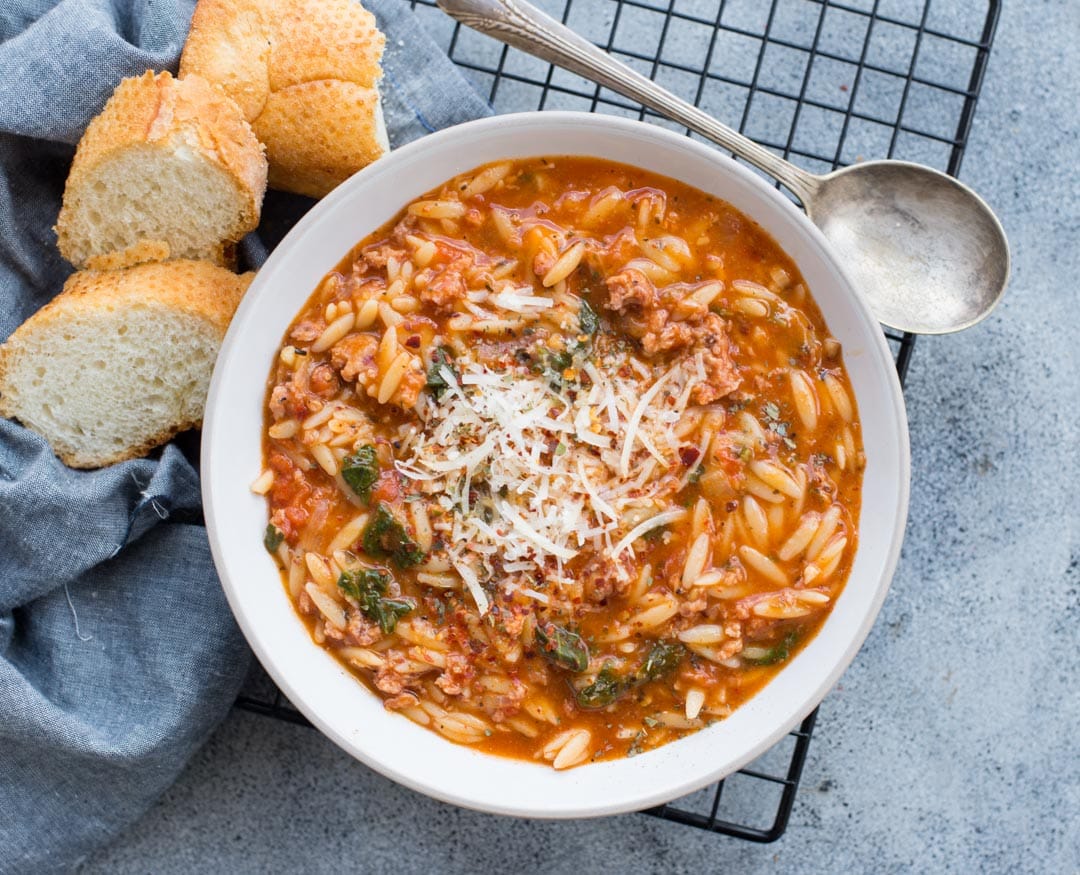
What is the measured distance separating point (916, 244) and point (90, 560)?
3.52 m

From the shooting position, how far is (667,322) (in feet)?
12.3

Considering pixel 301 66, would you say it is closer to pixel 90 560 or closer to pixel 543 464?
pixel 543 464

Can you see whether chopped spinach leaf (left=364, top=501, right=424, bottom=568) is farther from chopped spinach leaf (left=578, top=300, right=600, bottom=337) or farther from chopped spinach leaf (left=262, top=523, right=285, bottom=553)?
chopped spinach leaf (left=578, top=300, right=600, bottom=337)

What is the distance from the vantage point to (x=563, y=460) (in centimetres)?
365

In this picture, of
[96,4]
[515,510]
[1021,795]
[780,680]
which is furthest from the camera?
[1021,795]

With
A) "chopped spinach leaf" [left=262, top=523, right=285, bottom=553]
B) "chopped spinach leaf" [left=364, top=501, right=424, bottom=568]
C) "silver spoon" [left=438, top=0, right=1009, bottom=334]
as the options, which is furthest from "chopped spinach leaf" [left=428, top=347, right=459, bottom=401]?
"silver spoon" [left=438, top=0, right=1009, bottom=334]

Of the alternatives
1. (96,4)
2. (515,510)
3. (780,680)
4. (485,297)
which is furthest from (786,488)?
(96,4)

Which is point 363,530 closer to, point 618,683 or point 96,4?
point 618,683

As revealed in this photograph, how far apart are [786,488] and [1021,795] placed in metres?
2.18

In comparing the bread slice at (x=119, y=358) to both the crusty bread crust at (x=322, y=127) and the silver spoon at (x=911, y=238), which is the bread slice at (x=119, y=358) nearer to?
the crusty bread crust at (x=322, y=127)

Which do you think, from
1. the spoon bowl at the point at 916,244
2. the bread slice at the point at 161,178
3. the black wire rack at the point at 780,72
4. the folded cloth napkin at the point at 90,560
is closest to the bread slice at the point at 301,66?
the bread slice at the point at 161,178

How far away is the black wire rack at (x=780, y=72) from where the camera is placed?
4.78 metres

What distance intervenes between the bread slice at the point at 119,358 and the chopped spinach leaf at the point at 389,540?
3.31 ft

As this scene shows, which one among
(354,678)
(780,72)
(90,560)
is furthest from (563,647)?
(780,72)
